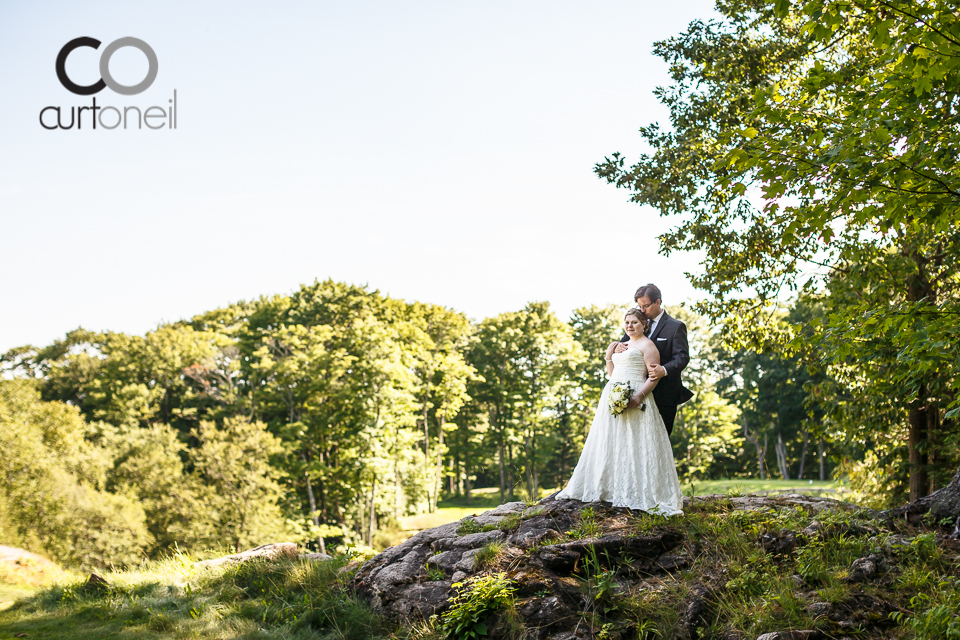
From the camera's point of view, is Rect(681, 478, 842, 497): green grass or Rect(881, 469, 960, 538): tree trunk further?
Rect(681, 478, 842, 497): green grass

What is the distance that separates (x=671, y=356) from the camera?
7.31 metres

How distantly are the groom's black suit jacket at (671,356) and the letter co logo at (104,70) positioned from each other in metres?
9.77

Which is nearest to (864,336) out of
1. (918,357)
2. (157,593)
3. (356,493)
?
(918,357)

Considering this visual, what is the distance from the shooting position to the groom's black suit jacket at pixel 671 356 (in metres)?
7.25

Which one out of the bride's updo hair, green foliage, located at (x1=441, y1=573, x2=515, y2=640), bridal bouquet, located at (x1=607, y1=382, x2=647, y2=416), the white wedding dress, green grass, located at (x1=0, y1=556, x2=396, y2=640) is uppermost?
the bride's updo hair

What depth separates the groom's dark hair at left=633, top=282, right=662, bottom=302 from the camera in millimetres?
7469

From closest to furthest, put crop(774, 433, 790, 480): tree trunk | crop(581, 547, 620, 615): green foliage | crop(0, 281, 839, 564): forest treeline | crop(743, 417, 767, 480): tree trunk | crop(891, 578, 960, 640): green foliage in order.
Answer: crop(891, 578, 960, 640): green foliage < crop(581, 547, 620, 615): green foliage < crop(0, 281, 839, 564): forest treeline < crop(774, 433, 790, 480): tree trunk < crop(743, 417, 767, 480): tree trunk

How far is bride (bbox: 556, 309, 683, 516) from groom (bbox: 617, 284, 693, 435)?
0.14 metres

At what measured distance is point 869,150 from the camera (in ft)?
16.4

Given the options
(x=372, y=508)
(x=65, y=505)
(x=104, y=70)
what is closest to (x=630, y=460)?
(x=104, y=70)

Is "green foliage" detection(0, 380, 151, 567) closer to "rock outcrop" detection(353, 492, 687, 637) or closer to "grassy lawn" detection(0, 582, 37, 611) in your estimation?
"grassy lawn" detection(0, 582, 37, 611)

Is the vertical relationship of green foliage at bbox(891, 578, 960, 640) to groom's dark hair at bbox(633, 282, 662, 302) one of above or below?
below

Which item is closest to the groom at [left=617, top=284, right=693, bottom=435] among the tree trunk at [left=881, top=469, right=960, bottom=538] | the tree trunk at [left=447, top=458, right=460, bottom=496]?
the tree trunk at [left=881, top=469, right=960, bottom=538]

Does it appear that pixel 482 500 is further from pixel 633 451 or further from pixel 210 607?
pixel 210 607
